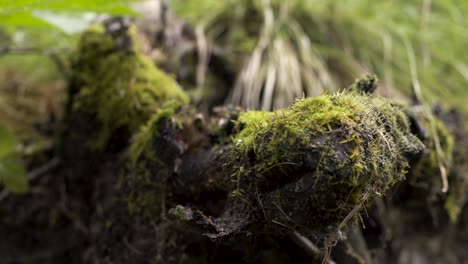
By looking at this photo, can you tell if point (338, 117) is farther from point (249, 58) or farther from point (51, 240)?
point (51, 240)

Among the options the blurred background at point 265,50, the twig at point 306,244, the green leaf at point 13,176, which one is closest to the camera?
the twig at point 306,244

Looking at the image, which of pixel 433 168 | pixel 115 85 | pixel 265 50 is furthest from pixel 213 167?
pixel 265 50

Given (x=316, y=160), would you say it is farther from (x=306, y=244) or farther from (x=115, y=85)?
(x=115, y=85)

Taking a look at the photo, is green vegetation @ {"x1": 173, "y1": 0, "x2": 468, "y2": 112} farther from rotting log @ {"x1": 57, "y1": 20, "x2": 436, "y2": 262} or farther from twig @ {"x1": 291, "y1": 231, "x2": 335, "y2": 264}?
twig @ {"x1": 291, "y1": 231, "x2": 335, "y2": 264}

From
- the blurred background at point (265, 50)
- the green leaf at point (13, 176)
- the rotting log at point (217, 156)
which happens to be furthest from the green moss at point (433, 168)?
the green leaf at point (13, 176)

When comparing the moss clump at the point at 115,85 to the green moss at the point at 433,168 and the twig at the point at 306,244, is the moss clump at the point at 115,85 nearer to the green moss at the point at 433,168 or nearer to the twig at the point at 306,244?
the twig at the point at 306,244

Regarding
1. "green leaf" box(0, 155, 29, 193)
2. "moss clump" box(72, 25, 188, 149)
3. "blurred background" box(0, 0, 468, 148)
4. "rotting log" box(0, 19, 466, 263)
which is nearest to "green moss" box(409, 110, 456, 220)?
"rotting log" box(0, 19, 466, 263)
